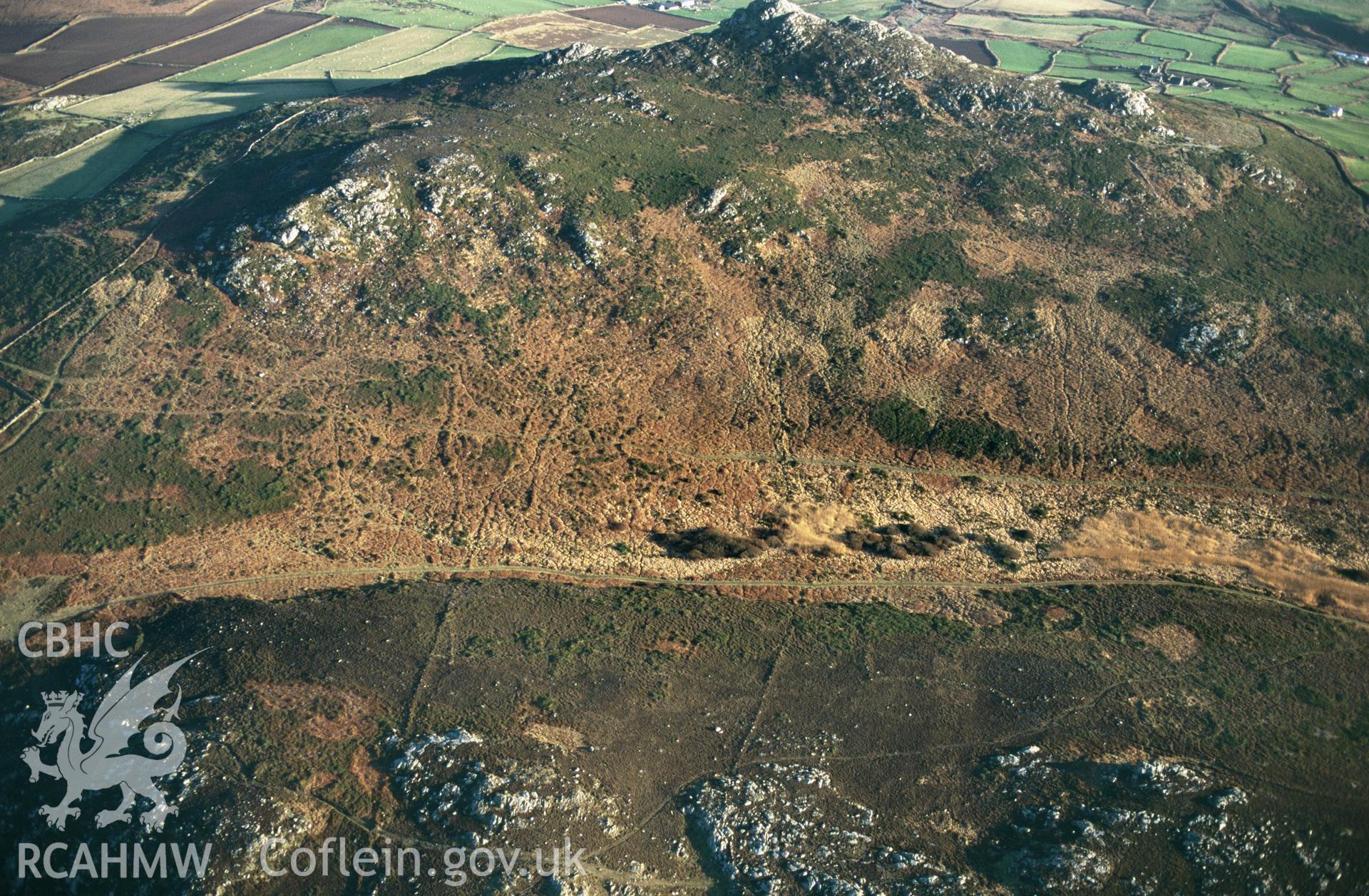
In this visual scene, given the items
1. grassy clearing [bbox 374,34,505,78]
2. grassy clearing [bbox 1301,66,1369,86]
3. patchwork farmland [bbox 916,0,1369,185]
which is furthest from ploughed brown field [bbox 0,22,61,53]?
grassy clearing [bbox 1301,66,1369,86]

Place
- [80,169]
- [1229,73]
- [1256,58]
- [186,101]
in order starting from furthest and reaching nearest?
[1256,58], [1229,73], [186,101], [80,169]

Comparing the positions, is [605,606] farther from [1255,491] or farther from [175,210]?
[175,210]

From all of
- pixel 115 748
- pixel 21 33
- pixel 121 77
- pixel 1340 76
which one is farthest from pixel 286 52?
pixel 1340 76

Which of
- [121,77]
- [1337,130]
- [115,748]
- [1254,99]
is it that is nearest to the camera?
[115,748]

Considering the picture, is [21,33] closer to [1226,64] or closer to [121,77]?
[121,77]

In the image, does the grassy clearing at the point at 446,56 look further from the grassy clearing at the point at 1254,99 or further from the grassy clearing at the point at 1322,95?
the grassy clearing at the point at 1322,95

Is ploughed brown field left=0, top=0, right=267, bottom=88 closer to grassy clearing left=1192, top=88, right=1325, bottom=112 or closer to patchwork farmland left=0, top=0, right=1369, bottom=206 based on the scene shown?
patchwork farmland left=0, top=0, right=1369, bottom=206
